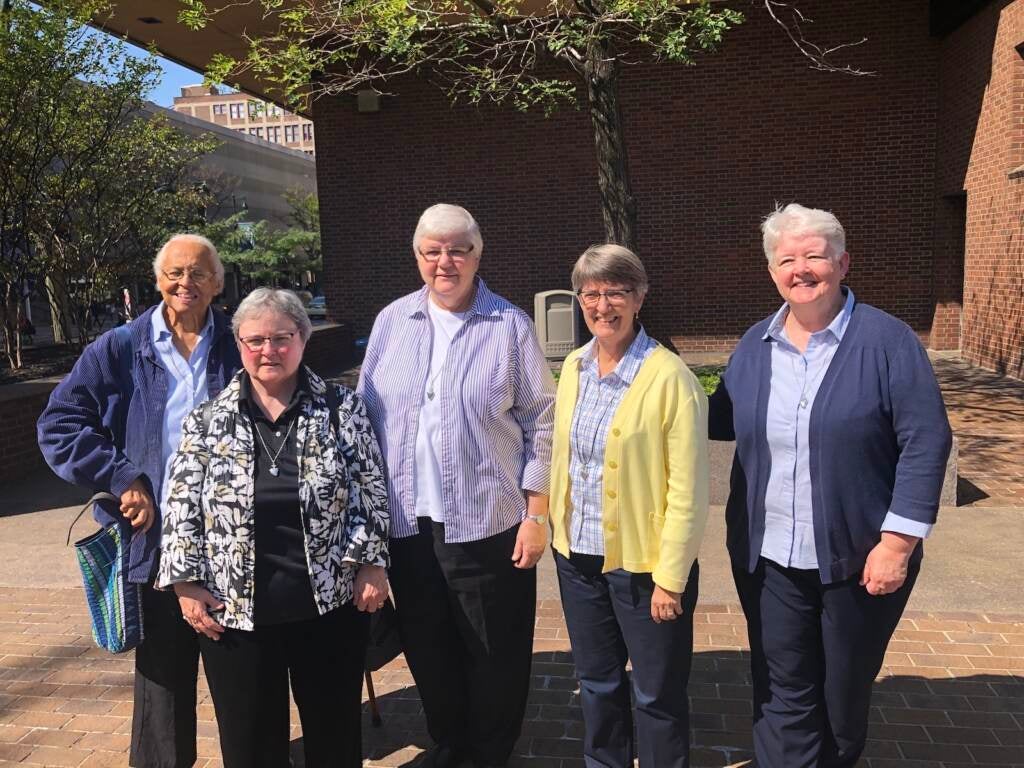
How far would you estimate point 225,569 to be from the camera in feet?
7.43

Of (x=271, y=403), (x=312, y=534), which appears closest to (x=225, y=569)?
(x=312, y=534)

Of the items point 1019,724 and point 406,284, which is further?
point 406,284

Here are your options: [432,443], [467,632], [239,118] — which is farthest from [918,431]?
[239,118]

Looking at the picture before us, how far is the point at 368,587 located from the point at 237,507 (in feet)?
1.52

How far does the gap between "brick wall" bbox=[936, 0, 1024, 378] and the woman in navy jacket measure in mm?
10907

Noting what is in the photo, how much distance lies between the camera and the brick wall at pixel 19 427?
699 centimetres

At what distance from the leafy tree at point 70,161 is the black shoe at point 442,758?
9.38 meters

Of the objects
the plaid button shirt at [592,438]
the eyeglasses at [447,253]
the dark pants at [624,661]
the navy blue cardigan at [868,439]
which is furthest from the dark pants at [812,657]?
the eyeglasses at [447,253]

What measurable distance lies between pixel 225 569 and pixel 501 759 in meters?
1.30

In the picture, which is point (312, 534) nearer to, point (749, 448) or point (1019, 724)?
point (749, 448)

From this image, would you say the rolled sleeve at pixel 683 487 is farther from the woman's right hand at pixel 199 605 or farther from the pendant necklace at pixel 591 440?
the woman's right hand at pixel 199 605

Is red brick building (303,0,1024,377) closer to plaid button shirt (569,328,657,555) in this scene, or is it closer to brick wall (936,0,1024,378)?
brick wall (936,0,1024,378)

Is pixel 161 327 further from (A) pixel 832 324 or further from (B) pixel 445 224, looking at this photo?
(A) pixel 832 324

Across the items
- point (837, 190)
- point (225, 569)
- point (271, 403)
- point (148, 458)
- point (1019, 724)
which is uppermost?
point (837, 190)
